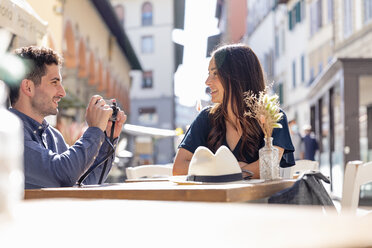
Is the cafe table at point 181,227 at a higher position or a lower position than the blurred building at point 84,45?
lower

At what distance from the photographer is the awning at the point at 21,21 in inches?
168

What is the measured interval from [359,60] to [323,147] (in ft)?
16.5

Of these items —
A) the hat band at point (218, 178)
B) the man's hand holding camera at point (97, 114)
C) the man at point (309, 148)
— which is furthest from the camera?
the man at point (309, 148)

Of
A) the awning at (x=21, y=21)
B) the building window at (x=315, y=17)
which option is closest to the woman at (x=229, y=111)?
the awning at (x=21, y=21)

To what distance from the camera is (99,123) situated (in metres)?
2.11

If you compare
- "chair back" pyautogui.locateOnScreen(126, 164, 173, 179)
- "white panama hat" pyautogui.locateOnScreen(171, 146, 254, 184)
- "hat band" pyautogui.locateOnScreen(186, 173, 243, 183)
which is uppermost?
"white panama hat" pyautogui.locateOnScreen(171, 146, 254, 184)

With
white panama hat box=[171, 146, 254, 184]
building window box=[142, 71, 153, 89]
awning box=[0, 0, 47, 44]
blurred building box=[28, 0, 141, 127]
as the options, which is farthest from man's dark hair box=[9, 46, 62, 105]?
building window box=[142, 71, 153, 89]

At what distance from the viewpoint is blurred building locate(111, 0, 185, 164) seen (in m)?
42.4

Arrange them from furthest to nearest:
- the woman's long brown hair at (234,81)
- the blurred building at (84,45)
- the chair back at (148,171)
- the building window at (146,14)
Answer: the building window at (146,14), the blurred building at (84,45), the chair back at (148,171), the woman's long brown hair at (234,81)

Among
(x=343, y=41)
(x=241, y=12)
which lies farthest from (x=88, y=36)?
(x=241, y=12)

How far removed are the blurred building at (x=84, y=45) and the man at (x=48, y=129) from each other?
8.70 meters

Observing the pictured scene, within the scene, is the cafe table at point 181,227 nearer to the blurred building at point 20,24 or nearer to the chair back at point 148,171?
the chair back at point 148,171

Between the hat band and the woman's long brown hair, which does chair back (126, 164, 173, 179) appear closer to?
the woman's long brown hair

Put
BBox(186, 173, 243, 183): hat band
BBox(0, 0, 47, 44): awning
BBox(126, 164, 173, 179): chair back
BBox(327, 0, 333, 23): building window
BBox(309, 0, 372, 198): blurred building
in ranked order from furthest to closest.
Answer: BBox(327, 0, 333, 23): building window
BBox(309, 0, 372, 198): blurred building
BBox(0, 0, 47, 44): awning
BBox(126, 164, 173, 179): chair back
BBox(186, 173, 243, 183): hat band
